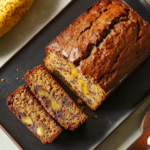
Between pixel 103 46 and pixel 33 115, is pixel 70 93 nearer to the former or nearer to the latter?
pixel 33 115

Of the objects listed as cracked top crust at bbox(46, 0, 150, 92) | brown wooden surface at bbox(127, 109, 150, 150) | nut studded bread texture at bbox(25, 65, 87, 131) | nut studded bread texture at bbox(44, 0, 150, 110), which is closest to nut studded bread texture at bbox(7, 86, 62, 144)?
nut studded bread texture at bbox(25, 65, 87, 131)

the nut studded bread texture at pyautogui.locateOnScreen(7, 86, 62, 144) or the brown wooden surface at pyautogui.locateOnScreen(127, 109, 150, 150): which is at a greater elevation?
the nut studded bread texture at pyautogui.locateOnScreen(7, 86, 62, 144)

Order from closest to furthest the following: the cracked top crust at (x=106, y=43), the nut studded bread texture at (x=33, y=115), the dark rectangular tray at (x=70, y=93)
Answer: the cracked top crust at (x=106, y=43) < the nut studded bread texture at (x=33, y=115) < the dark rectangular tray at (x=70, y=93)

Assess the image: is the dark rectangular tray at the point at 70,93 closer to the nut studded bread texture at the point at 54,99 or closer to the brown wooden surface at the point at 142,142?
the nut studded bread texture at the point at 54,99

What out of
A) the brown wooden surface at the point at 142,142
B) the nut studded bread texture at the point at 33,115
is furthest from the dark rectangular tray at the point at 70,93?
the brown wooden surface at the point at 142,142

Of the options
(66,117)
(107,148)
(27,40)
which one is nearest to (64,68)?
(66,117)

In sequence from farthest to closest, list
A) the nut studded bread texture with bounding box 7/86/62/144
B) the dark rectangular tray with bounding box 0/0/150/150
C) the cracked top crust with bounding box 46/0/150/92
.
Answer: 1. the dark rectangular tray with bounding box 0/0/150/150
2. the nut studded bread texture with bounding box 7/86/62/144
3. the cracked top crust with bounding box 46/0/150/92

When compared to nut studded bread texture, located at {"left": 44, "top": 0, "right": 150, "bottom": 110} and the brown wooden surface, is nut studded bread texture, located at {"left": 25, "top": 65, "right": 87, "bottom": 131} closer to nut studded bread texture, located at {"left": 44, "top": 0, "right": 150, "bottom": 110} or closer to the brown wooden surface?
nut studded bread texture, located at {"left": 44, "top": 0, "right": 150, "bottom": 110}

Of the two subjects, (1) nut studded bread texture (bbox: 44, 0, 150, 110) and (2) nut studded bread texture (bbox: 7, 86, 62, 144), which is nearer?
(1) nut studded bread texture (bbox: 44, 0, 150, 110)
